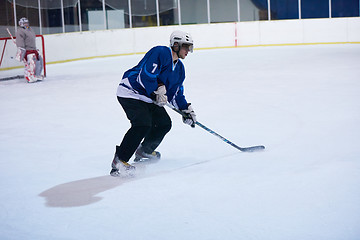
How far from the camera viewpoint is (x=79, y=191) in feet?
9.77

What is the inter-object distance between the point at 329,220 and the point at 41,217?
4.31 ft

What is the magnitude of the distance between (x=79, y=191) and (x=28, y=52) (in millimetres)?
6588

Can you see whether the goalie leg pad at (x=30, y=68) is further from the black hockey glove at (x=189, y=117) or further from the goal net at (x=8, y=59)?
the black hockey glove at (x=189, y=117)

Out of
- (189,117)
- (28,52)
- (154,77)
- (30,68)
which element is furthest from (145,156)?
Result: (28,52)

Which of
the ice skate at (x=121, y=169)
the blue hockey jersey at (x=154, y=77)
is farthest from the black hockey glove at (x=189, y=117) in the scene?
the ice skate at (x=121, y=169)

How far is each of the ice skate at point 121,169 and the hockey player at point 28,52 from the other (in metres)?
6.07

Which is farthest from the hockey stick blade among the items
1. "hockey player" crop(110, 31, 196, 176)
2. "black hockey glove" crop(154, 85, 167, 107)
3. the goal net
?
the goal net

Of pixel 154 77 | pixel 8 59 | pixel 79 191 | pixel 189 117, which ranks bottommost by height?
pixel 79 191

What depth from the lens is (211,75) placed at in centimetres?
886

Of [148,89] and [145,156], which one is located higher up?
[148,89]

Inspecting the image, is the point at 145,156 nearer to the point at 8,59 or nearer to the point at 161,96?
the point at 161,96

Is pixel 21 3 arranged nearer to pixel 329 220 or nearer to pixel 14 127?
pixel 14 127

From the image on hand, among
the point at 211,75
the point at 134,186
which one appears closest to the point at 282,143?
the point at 134,186

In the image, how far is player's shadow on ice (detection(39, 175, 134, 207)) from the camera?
2.78 metres
